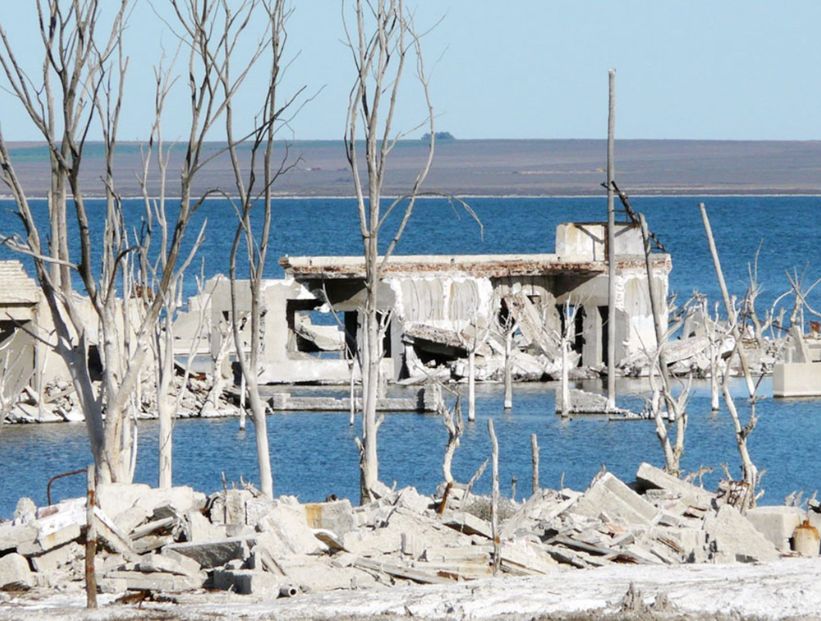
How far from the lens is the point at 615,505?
60.9 ft

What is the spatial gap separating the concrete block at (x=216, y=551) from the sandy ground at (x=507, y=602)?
749 millimetres

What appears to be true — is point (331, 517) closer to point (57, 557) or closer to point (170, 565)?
point (170, 565)

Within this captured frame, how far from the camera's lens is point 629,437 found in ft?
116

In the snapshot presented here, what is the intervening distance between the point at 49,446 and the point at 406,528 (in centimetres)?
1905

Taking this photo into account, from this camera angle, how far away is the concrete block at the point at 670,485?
2091 centimetres

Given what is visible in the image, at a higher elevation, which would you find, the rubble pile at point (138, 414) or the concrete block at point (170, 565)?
the rubble pile at point (138, 414)

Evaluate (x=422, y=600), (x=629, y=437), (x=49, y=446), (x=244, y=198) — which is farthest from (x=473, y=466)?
(x=422, y=600)

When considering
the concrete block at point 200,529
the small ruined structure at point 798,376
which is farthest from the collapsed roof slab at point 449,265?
the concrete block at point 200,529

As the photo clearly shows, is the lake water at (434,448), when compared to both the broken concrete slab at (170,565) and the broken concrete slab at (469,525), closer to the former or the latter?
the broken concrete slab at (469,525)

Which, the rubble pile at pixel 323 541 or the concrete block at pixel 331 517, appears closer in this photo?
the rubble pile at pixel 323 541

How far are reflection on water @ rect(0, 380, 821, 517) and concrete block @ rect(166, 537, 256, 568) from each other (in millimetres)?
11123

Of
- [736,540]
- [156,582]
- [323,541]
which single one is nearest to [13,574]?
[156,582]

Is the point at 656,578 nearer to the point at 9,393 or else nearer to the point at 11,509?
the point at 11,509

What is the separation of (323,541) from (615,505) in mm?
4138
